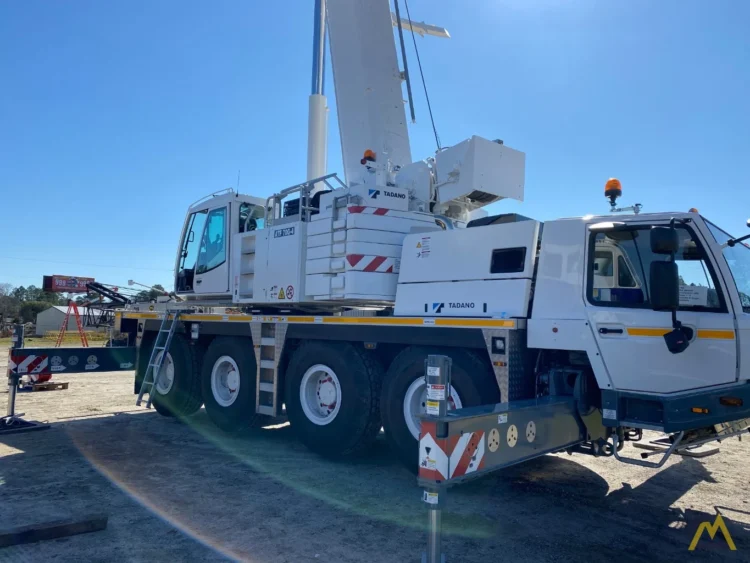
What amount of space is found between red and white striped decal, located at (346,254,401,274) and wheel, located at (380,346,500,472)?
0.99 m

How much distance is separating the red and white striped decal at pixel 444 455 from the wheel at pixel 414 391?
197cm

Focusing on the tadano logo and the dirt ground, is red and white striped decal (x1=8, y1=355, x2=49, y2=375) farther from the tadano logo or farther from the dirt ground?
the tadano logo

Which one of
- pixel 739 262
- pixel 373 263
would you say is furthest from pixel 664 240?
Result: pixel 373 263

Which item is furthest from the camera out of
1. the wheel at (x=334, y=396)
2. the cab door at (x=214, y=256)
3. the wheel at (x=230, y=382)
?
the cab door at (x=214, y=256)

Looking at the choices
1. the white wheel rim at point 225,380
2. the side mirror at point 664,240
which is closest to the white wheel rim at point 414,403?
the side mirror at point 664,240

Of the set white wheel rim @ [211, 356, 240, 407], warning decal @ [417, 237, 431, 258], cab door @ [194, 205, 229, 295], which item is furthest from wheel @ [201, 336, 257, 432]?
warning decal @ [417, 237, 431, 258]

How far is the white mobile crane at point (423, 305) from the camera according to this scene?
14.8 ft

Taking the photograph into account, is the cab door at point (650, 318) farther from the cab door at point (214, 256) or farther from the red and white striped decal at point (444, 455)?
the cab door at point (214, 256)

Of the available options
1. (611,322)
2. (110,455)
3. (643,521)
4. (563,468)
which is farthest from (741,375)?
(110,455)

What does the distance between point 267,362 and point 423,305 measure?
9.07ft

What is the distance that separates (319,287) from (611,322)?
Result: 11.1 feet

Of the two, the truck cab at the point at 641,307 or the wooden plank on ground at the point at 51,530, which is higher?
the truck cab at the point at 641,307

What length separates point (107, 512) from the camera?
498 cm

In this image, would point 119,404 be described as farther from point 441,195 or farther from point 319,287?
point 441,195
